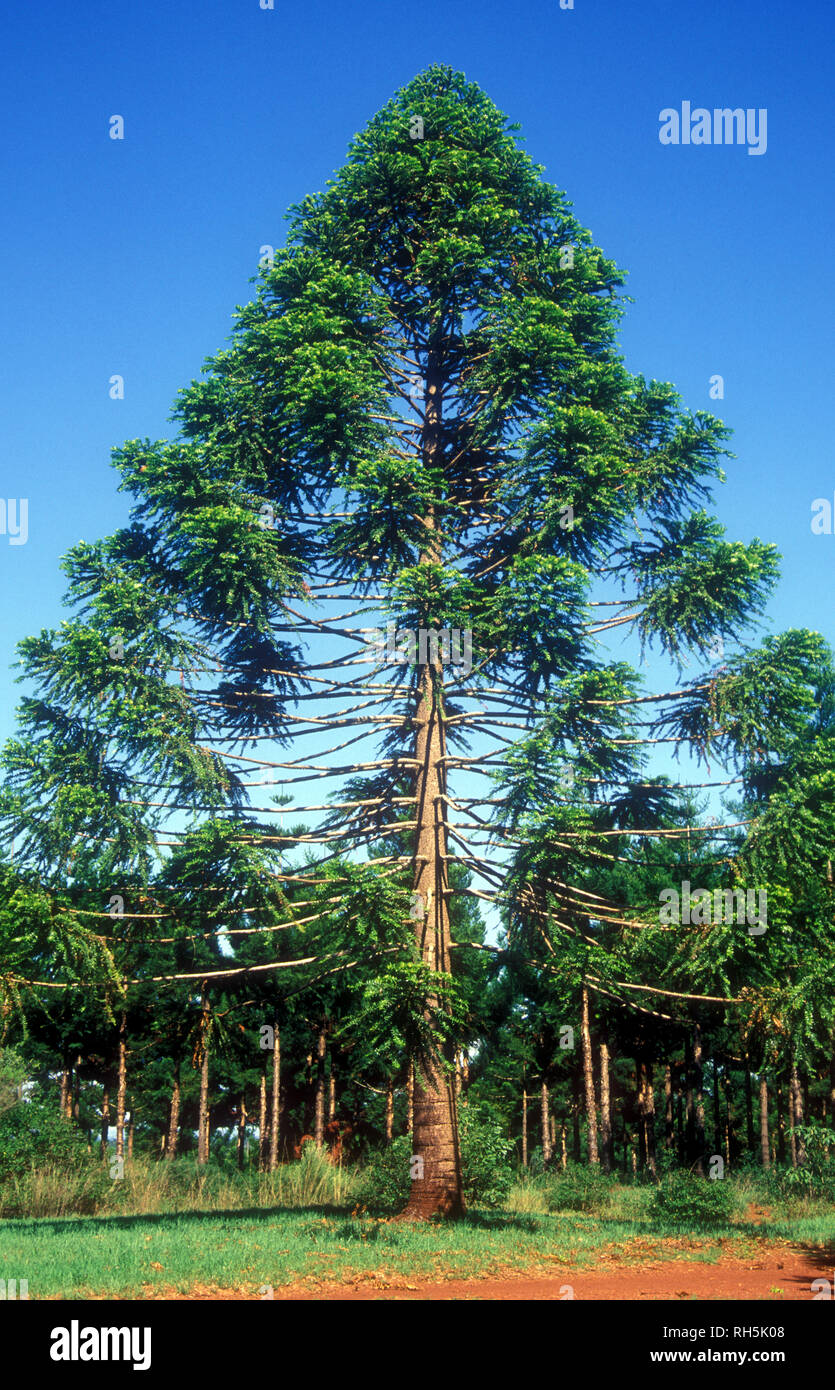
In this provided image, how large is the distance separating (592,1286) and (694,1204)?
772 centimetres

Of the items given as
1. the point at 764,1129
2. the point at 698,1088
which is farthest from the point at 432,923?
the point at 764,1129

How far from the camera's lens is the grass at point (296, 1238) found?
410 inches

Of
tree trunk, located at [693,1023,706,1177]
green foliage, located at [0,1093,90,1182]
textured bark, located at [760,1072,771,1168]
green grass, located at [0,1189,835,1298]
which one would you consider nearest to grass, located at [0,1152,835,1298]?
green grass, located at [0,1189,835,1298]

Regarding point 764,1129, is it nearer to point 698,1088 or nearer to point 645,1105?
point 698,1088

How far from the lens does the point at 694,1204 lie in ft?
58.2

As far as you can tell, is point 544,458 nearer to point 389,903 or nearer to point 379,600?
point 379,600

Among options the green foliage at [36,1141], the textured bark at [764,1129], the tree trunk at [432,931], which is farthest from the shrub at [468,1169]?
the textured bark at [764,1129]

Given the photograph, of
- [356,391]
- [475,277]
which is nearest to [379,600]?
[356,391]

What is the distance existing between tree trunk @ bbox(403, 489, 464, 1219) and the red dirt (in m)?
3.33

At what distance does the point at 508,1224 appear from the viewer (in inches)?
617

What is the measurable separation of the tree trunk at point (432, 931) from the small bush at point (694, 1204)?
13.9ft

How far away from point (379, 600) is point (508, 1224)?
9.97 m

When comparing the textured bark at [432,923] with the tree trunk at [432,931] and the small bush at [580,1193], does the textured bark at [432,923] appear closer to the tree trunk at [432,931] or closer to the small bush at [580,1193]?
the tree trunk at [432,931]

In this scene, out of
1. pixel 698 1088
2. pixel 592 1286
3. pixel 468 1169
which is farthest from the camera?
pixel 698 1088
